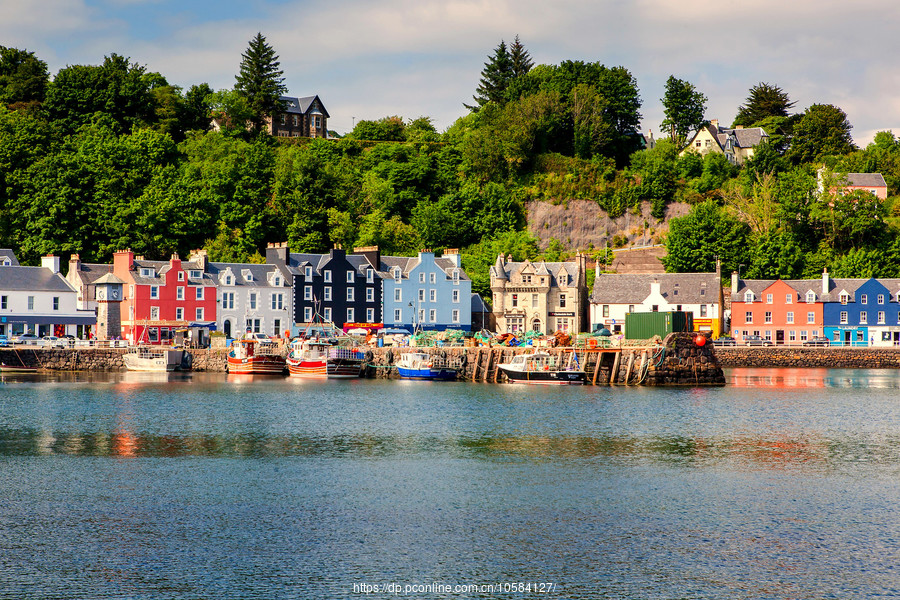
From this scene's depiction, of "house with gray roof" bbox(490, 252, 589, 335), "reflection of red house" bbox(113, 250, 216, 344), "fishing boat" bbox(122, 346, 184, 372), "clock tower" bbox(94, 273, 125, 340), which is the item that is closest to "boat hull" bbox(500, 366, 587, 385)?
"fishing boat" bbox(122, 346, 184, 372)

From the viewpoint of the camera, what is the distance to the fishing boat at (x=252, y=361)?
70.9 m

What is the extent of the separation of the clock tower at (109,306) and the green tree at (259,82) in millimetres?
39128

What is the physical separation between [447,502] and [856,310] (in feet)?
237

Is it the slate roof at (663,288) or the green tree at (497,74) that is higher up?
the green tree at (497,74)

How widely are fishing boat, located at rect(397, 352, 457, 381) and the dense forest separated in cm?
2816

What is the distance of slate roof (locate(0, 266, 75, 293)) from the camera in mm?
76206

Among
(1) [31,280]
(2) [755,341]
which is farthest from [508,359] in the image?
(1) [31,280]

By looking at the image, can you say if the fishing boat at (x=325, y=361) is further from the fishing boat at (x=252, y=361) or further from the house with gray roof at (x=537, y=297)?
the house with gray roof at (x=537, y=297)

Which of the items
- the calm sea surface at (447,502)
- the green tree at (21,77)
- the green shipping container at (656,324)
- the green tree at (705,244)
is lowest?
the calm sea surface at (447,502)

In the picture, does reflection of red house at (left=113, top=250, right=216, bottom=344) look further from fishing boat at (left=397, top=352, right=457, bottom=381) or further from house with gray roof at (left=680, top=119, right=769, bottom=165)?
house with gray roof at (left=680, top=119, right=769, bottom=165)

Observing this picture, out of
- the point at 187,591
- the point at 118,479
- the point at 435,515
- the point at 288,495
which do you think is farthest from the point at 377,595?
the point at 118,479

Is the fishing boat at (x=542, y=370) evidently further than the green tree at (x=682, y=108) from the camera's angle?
No

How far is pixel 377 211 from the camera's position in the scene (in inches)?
3875

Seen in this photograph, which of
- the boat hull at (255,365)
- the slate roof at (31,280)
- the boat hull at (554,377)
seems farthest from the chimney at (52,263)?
the boat hull at (554,377)
